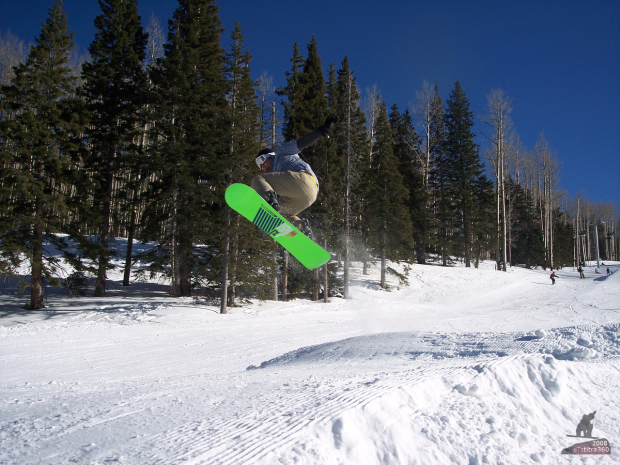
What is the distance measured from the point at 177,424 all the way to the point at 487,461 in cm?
253

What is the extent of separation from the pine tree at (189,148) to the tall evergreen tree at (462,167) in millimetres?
22572

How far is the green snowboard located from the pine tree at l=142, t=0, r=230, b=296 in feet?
28.3

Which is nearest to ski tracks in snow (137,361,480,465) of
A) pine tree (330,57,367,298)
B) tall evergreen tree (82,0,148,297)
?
pine tree (330,57,367,298)

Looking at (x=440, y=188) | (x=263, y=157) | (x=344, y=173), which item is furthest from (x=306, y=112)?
(x=440, y=188)

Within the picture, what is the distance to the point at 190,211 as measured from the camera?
15.1 metres

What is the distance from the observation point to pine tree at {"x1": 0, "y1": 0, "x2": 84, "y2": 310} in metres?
12.2

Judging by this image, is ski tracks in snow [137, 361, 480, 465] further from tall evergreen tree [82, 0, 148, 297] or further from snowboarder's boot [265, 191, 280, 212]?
tall evergreen tree [82, 0, 148, 297]

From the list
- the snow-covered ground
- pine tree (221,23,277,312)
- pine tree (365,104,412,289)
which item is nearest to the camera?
the snow-covered ground

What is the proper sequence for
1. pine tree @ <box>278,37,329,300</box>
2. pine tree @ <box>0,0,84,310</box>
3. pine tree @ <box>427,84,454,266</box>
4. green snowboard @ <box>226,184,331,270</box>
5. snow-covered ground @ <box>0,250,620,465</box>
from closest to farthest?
snow-covered ground @ <box>0,250,620,465</box>, green snowboard @ <box>226,184,331,270</box>, pine tree @ <box>0,0,84,310</box>, pine tree @ <box>278,37,329,300</box>, pine tree @ <box>427,84,454,266</box>

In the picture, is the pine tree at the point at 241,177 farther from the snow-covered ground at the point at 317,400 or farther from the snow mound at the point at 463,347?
the snow mound at the point at 463,347

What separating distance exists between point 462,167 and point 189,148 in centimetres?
2603

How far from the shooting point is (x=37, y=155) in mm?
12531

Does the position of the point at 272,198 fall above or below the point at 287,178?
below

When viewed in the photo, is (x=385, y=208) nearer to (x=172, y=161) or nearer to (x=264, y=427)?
(x=172, y=161)
